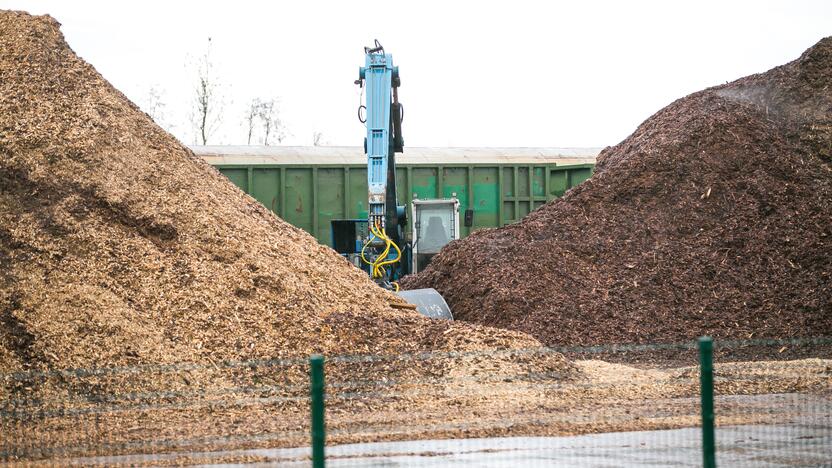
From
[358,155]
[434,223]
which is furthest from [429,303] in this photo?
[358,155]

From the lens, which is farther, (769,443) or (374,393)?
(374,393)

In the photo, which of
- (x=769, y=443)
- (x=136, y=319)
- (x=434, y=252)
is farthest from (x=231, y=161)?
(x=769, y=443)

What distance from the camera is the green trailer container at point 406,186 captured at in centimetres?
2148

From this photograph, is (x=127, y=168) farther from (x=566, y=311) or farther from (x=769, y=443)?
(x=769, y=443)

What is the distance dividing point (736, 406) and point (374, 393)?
283cm

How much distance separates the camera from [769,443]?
7102 millimetres

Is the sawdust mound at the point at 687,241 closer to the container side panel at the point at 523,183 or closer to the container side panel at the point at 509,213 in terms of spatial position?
the container side panel at the point at 509,213

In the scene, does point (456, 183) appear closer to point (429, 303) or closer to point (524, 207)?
point (524, 207)

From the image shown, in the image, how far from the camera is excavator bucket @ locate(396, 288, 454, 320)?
43.9ft

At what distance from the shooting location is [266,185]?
70.5 feet

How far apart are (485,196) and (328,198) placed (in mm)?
3180

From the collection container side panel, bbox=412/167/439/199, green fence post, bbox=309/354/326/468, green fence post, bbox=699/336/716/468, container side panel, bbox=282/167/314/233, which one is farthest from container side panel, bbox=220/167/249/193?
green fence post, bbox=309/354/326/468

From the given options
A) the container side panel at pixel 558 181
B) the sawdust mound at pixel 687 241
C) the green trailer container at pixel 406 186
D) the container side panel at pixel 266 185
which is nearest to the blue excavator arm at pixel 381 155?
the sawdust mound at pixel 687 241

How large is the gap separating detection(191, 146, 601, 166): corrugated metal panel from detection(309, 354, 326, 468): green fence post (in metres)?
17.8
